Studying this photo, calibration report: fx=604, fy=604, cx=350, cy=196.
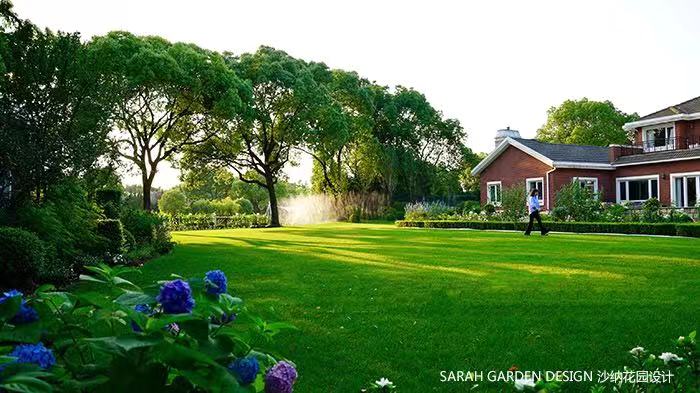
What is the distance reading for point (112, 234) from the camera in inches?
516

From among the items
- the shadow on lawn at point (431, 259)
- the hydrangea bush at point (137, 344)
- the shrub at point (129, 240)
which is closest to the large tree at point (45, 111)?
the shrub at point (129, 240)

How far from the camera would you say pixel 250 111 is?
32.2 meters

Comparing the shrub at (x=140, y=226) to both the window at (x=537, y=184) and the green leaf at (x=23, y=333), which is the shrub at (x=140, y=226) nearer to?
the green leaf at (x=23, y=333)

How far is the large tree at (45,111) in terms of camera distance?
1121 cm

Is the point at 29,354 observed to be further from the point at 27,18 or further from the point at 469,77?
the point at 469,77

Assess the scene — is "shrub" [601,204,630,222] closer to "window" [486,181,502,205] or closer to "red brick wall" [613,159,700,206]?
"red brick wall" [613,159,700,206]

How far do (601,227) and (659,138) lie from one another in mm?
15190

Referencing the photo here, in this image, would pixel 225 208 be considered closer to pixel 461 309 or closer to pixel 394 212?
pixel 394 212

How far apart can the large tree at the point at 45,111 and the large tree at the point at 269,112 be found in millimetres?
20377

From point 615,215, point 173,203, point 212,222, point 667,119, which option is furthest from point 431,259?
point 173,203

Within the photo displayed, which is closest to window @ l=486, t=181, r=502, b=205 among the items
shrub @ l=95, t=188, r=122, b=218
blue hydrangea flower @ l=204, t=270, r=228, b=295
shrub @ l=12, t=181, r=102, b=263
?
shrub @ l=95, t=188, r=122, b=218

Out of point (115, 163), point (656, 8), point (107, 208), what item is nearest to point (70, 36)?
point (107, 208)

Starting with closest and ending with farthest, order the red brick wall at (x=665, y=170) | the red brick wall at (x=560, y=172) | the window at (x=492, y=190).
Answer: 1. the red brick wall at (x=665, y=170)
2. the red brick wall at (x=560, y=172)
3. the window at (x=492, y=190)

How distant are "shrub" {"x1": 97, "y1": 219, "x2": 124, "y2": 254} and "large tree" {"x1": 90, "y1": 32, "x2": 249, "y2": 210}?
44.1ft
